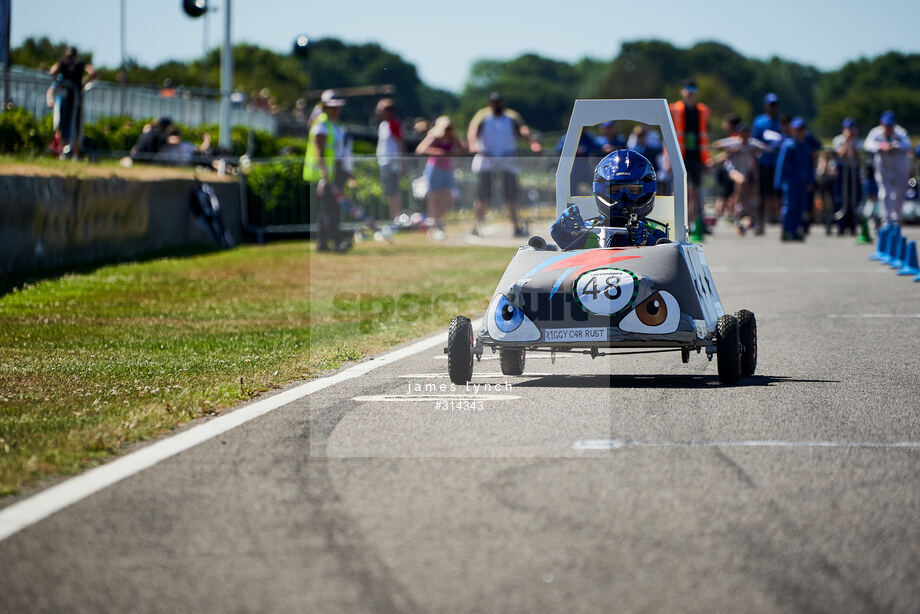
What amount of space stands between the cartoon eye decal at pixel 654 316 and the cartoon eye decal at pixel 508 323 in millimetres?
499

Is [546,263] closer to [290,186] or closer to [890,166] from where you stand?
[290,186]

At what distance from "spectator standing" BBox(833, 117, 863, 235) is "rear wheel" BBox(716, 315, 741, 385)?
62.5 ft

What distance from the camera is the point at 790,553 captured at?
438 centimetres

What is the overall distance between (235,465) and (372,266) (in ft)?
40.9

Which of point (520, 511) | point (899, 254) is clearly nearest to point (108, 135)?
point (899, 254)

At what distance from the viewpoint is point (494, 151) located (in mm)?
24297

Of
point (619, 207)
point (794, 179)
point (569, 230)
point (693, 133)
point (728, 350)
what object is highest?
point (693, 133)

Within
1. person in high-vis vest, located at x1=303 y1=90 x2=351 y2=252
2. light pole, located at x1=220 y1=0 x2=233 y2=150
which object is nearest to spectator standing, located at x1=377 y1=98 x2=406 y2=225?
person in high-vis vest, located at x1=303 y1=90 x2=351 y2=252

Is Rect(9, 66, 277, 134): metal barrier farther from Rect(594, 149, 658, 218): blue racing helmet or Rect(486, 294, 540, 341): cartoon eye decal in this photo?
Rect(486, 294, 540, 341): cartoon eye decal

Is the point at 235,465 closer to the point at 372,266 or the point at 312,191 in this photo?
the point at 372,266

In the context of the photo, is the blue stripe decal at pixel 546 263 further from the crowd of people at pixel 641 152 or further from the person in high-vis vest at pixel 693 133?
the person in high-vis vest at pixel 693 133

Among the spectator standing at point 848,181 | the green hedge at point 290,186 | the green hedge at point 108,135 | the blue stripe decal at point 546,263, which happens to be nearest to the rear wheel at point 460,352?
the blue stripe decal at point 546,263

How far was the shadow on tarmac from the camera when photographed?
8078mm

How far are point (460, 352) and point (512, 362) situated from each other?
0.66 meters
